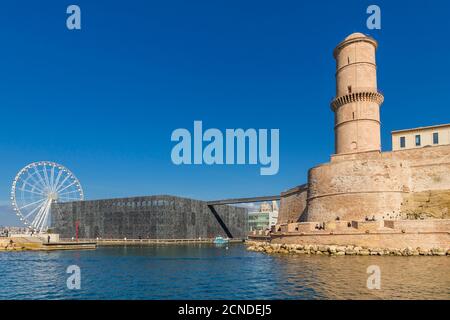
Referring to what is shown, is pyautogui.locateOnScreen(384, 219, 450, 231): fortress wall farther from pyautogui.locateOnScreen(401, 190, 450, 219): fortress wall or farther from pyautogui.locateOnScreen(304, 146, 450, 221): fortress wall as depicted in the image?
pyautogui.locateOnScreen(304, 146, 450, 221): fortress wall

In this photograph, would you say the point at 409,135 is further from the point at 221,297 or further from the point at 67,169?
the point at 67,169

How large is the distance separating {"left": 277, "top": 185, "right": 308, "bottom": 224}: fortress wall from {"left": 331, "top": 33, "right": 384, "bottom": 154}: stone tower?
7.80m

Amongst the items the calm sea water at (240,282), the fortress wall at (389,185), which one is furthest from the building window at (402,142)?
the calm sea water at (240,282)

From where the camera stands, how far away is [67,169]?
71.0 metres

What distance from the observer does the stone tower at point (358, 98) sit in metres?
48.8

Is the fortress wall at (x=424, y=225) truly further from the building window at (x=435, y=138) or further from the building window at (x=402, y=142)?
the building window at (x=402, y=142)

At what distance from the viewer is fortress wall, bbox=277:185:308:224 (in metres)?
54.0

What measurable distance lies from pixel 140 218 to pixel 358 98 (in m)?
47.2

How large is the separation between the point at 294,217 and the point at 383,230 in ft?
68.7

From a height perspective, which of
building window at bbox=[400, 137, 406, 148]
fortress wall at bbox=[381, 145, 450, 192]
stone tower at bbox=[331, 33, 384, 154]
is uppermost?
stone tower at bbox=[331, 33, 384, 154]

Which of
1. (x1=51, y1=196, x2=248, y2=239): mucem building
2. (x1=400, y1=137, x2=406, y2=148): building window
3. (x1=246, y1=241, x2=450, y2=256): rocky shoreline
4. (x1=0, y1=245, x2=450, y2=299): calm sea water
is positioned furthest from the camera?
(x1=51, y1=196, x2=248, y2=239): mucem building

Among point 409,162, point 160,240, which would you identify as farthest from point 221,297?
point 160,240

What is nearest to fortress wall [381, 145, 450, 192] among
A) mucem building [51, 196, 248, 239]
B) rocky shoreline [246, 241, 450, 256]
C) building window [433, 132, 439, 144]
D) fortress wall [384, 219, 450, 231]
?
building window [433, 132, 439, 144]

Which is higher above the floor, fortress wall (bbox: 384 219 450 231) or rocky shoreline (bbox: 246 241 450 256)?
fortress wall (bbox: 384 219 450 231)
